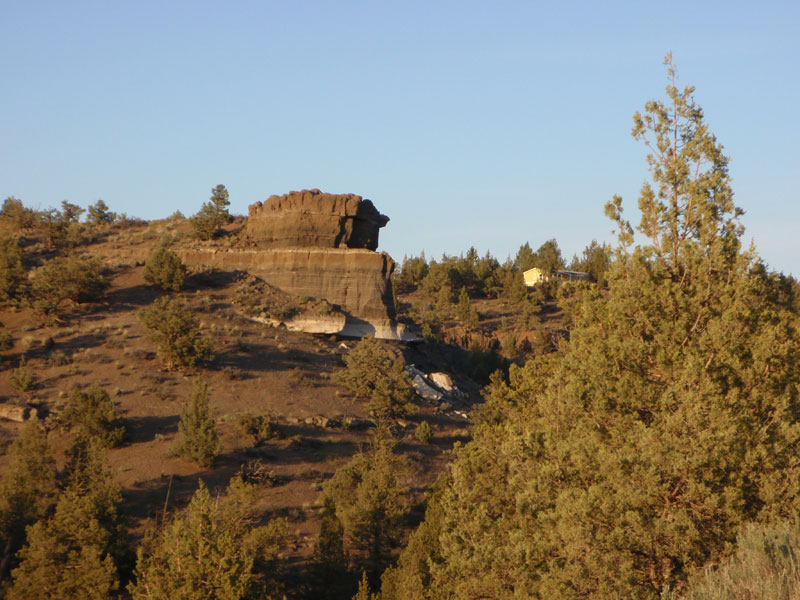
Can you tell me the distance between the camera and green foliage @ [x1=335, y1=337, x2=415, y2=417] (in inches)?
1350

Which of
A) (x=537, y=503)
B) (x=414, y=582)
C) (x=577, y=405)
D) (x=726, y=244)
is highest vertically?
(x=726, y=244)

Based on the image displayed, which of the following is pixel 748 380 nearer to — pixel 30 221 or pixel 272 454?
pixel 272 454

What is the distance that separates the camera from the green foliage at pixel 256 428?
2912 cm

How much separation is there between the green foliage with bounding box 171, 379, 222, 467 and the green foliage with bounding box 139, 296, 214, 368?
8330 mm

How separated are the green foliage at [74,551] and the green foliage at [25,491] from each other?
0.48 metres

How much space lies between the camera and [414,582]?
1548 cm

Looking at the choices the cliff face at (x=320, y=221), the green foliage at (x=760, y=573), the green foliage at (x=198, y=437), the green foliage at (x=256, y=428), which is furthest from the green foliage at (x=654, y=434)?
the cliff face at (x=320, y=221)

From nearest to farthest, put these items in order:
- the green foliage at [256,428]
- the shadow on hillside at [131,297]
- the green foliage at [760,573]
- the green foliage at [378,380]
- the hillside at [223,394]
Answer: the green foliage at [760,573] → the hillside at [223,394] → the green foliage at [256,428] → the green foliage at [378,380] → the shadow on hillside at [131,297]

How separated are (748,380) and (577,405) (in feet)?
9.03

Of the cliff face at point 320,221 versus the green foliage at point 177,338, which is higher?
the cliff face at point 320,221

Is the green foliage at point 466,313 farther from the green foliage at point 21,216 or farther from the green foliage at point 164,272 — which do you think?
the green foliage at point 21,216

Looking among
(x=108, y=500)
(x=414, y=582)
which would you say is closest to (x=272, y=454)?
(x=108, y=500)

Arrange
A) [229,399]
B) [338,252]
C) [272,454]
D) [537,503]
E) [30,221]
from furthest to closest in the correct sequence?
[30,221] → [338,252] → [229,399] → [272,454] → [537,503]

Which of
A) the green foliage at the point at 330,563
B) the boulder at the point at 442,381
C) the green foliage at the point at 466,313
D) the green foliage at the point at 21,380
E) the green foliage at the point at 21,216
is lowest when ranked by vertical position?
the green foliage at the point at 330,563
